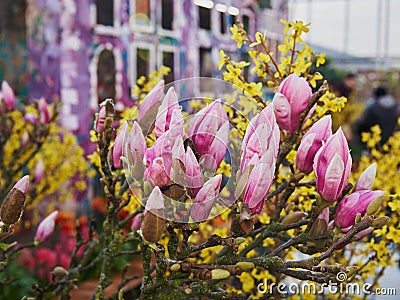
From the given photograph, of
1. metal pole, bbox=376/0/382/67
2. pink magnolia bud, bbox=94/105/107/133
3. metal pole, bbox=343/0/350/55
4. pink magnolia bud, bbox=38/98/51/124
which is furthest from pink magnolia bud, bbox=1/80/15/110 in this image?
metal pole, bbox=376/0/382/67

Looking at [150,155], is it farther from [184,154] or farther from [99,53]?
[99,53]

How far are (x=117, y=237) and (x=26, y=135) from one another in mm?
949

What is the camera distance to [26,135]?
185 centimetres

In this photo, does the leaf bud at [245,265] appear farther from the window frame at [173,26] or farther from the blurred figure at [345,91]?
the window frame at [173,26]

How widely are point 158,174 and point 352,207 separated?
25 cm

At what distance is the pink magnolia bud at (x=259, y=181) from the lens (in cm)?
71

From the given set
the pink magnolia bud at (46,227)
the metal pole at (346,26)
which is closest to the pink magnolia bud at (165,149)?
the pink magnolia bud at (46,227)

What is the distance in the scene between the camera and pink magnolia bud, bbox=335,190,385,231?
2.53 feet

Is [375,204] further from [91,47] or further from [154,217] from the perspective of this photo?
[91,47]

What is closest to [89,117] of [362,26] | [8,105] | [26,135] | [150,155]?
[26,135]

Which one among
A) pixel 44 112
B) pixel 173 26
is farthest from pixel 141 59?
pixel 44 112

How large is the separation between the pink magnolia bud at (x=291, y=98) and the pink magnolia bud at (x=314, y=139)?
61 mm

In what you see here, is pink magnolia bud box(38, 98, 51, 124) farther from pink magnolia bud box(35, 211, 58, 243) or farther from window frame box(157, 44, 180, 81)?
window frame box(157, 44, 180, 81)

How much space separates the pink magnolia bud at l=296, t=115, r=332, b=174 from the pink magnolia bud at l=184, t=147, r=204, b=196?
159mm
